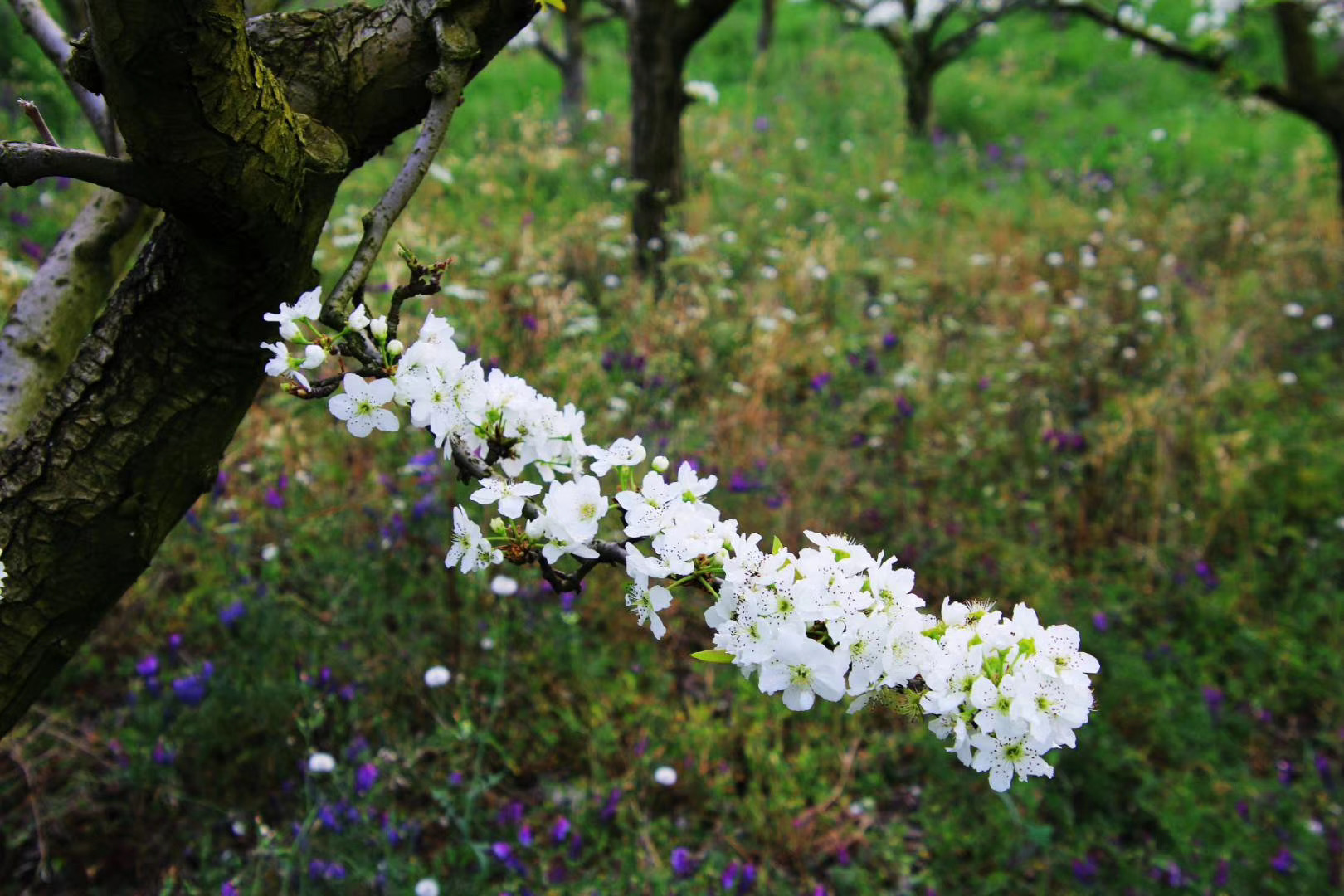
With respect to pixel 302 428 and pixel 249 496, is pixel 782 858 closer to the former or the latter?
pixel 249 496

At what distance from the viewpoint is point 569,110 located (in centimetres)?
817

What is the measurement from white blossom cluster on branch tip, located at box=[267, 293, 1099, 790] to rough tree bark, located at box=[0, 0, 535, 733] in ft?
0.40

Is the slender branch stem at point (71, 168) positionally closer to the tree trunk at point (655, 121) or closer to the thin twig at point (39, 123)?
the thin twig at point (39, 123)

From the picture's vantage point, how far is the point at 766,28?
34.5 feet

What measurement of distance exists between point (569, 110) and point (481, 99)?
58.6 inches

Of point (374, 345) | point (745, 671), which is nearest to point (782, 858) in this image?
point (745, 671)

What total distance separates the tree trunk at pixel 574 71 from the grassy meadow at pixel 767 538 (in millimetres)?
1644

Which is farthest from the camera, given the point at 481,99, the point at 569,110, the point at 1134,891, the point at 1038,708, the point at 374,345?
the point at 481,99

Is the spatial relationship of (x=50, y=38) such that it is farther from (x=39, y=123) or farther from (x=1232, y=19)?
(x=1232, y=19)

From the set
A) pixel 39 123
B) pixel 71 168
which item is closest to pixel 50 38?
pixel 39 123

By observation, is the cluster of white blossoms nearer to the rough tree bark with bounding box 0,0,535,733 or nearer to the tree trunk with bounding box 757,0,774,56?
the tree trunk with bounding box 757,0,774,56

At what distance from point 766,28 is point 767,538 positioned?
A: 8.65 metres

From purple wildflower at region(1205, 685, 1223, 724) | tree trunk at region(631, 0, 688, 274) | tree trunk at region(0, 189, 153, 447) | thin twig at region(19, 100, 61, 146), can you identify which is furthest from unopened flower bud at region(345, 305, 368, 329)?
tree trunk at region(631, 0, 688, 274)

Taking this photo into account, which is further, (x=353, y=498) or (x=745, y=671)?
(x=353, y=498)
